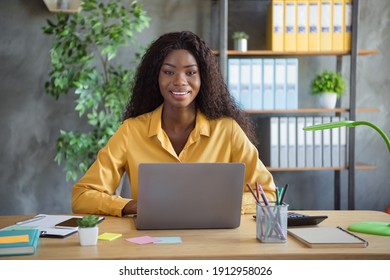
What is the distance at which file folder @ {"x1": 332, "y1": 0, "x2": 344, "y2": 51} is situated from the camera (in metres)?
3.74

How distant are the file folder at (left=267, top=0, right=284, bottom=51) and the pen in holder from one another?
242cm

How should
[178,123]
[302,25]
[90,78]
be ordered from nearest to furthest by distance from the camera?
[178,123], [90,78], [302,25]

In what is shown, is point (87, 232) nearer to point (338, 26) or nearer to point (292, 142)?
point (292, 142)

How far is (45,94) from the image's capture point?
4.07 metres

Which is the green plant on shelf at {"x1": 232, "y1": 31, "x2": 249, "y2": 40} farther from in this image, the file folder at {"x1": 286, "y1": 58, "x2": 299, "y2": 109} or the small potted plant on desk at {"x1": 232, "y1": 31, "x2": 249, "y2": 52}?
the file folder at {"x1": 286, "y1": 58, "x2": 299, "y2": 109}

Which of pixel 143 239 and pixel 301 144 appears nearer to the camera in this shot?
pixel 143 239

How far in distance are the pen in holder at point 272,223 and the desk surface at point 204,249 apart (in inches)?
1.0

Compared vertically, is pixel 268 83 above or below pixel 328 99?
above

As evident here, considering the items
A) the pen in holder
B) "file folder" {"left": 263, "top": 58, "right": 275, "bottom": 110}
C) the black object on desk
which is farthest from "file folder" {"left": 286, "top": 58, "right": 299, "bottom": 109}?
the pen in holder

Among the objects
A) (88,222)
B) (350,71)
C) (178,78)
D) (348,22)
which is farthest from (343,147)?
(88,222)

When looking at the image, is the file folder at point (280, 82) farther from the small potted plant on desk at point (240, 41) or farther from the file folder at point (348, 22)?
the file folder at point (348, 22)

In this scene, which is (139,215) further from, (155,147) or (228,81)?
(228,81)

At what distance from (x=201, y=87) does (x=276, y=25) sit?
5.29 feet
